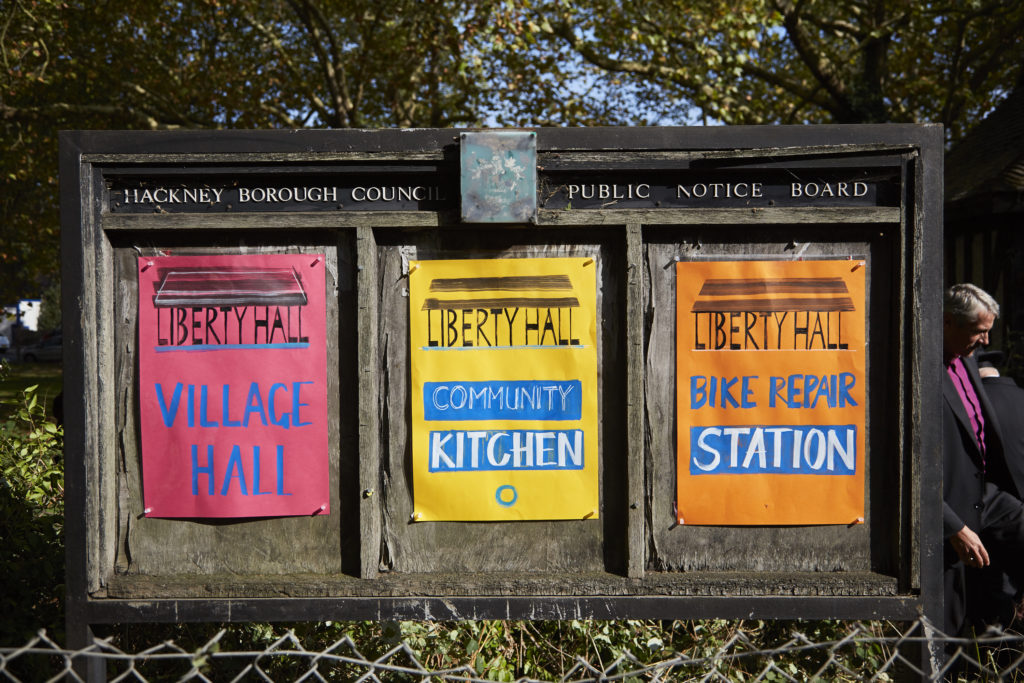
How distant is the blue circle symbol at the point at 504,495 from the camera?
303 cm

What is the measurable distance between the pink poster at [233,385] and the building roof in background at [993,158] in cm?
751

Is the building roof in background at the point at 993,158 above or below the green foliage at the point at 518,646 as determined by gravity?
above

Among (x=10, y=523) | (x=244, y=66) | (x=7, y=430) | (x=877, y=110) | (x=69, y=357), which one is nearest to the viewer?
(x=69, y=357)

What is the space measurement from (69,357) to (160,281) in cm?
41

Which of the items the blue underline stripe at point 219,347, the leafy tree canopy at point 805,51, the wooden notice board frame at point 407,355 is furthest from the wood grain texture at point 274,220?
the leafy tree canopy at point 805,51

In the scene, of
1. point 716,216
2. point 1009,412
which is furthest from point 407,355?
point 1009,412

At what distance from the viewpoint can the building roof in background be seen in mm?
8102

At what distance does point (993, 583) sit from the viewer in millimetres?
3928

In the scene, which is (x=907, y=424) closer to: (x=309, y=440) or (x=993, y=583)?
(x=993, y=583)

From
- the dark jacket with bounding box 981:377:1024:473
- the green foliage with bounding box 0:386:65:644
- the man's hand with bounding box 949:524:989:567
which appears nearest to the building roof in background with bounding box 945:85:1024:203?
the dark jacket with bounding box 981:377:1024:473

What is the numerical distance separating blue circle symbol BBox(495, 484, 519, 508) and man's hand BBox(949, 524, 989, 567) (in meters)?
1.91

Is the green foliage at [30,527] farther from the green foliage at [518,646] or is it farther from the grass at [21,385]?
the green foliage at [518,646]

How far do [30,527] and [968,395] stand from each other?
15.2 feet

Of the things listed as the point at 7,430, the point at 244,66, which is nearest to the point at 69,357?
the point at 7,430
